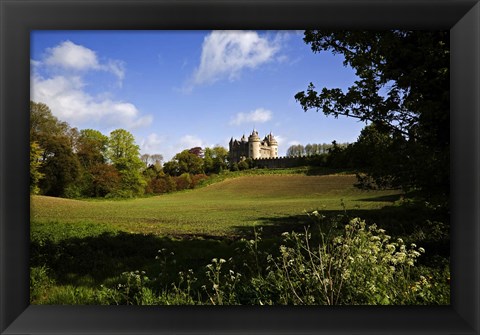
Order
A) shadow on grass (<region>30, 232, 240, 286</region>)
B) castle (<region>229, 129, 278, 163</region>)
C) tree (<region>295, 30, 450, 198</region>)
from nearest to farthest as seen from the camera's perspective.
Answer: tree (<region>295, 30, 450, 198</region>) → shadow on grass (<region>30, 232, 240, 286</region>) → castle (<region>229, 129, 278, 163</region>)

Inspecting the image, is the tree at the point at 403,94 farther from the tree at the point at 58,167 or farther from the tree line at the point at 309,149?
the tree at the point at 58,167

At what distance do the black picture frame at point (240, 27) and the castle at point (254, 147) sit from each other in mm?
1171

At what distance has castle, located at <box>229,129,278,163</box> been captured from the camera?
307 centimetres

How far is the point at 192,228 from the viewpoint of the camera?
316cm

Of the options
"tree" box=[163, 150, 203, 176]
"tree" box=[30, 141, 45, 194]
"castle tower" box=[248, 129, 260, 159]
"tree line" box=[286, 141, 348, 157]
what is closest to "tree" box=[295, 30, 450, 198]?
"tree line" box=[286, 141, 348, 157]

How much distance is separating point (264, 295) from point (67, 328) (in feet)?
4.24

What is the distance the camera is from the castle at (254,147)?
307 cm

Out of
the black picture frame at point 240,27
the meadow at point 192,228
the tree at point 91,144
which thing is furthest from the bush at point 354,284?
the tree at point 91,144

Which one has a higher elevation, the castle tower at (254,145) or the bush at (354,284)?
the castle tower at (254,145)

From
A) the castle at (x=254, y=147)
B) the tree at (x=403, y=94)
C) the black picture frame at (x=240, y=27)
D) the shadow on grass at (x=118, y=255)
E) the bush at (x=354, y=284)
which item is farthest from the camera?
the castle at (x=254, y=147)

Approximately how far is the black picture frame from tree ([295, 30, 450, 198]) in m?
0.81

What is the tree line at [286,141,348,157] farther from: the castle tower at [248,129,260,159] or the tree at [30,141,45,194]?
the tree at [30,141,45,194]

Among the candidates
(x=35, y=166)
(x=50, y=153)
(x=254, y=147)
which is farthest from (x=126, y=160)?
(x=254, y=147)

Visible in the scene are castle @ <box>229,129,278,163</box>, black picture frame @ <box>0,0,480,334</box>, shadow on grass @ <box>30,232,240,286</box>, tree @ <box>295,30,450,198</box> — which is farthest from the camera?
castle @ <box>229,129,278,163</box>
